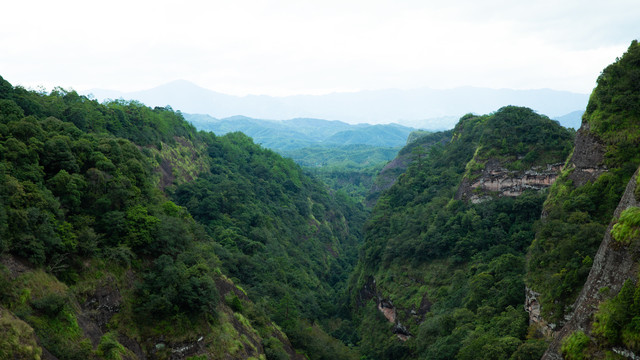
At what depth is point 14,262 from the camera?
18938 mm

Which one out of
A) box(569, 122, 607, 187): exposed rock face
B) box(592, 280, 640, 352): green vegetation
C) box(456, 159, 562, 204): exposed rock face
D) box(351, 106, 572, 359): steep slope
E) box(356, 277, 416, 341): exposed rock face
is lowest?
box(356, 277, 416, 341): exposed rock face

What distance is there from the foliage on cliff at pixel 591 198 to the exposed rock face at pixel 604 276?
483 centimetres

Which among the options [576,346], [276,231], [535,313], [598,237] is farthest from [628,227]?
[276,231]

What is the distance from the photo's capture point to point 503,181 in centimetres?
4469

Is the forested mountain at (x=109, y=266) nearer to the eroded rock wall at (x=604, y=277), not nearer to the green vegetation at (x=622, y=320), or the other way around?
the eroded rock wall at (x=604, y=277)

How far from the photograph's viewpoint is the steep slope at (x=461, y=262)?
2989cm

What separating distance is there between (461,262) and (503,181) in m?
10.2

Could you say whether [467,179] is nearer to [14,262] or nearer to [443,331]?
[443,331]

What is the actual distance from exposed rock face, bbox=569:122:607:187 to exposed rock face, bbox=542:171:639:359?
36.0ft

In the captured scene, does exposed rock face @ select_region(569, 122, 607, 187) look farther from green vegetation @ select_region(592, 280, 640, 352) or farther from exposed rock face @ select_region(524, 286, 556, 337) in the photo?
green vegetation @ select_region(592, 280, 640, 352)

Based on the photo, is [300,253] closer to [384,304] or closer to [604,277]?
[384,304]

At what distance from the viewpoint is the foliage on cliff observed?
23.7m

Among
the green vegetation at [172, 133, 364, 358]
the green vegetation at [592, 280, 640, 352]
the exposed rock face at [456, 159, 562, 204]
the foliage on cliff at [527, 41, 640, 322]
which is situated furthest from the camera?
the green vegetation at [172, 133, 364, 358]

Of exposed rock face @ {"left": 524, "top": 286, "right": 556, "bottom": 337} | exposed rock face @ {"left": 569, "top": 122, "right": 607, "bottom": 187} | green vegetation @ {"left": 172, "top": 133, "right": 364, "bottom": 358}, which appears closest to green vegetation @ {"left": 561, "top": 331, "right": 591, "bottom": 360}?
exposed rock face @ {"left": 524, "top": 286, "right": 556, "bottom": 337}
